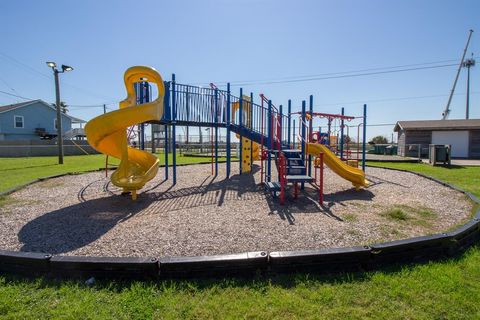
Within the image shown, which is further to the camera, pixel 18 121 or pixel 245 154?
pixel 18 121

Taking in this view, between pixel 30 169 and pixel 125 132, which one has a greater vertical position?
pixel 125 132

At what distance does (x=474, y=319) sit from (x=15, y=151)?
28381 millimetres

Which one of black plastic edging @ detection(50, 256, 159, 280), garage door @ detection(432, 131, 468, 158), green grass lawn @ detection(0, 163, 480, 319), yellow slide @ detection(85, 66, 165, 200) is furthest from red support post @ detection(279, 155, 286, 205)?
garage door @ detection(432, 131, 468, 158)

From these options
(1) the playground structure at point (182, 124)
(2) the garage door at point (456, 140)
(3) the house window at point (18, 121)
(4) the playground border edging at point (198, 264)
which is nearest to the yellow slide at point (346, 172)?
(1) the playground structure at point (182, 124)

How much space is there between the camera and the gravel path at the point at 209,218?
12.9 ft

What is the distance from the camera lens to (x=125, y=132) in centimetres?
695

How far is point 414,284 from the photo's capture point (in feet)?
9.18

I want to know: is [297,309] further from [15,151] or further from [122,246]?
[15,151]

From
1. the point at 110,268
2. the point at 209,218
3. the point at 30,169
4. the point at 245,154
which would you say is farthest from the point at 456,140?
the point at 30,169

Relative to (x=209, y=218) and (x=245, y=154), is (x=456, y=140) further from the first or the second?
(x=209, y=218)

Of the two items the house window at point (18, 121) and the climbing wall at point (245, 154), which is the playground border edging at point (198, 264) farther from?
the house window at point (18, 121)

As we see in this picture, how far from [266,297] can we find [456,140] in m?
28.4

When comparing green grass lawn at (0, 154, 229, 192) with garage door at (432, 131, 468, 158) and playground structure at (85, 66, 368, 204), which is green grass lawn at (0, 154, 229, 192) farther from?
garage door at (432, 131, 468, 158)

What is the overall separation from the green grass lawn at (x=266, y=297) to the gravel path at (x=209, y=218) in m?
0.84
